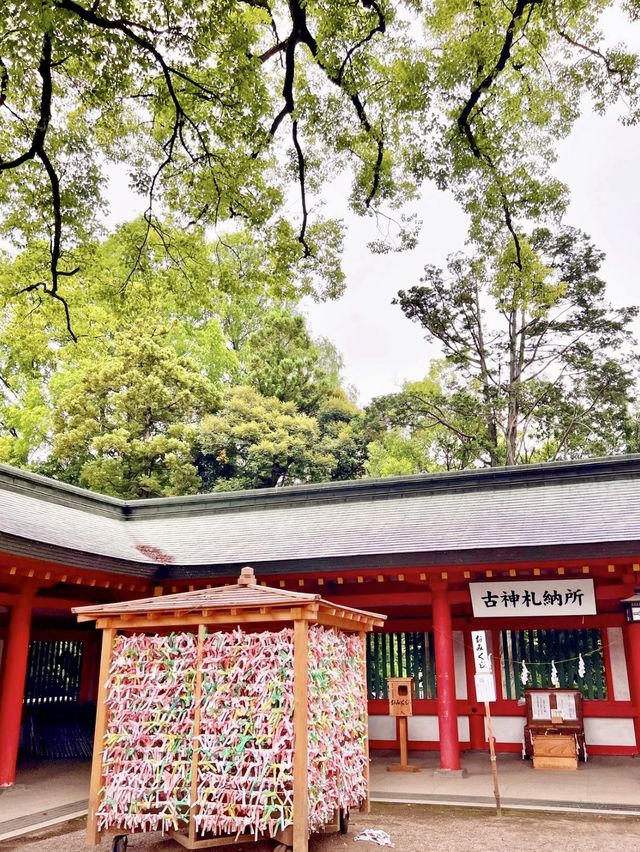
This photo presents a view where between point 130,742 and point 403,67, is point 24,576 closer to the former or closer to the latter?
point 130,742

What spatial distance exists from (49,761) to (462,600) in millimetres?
6934

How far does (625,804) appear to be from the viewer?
22.6ft

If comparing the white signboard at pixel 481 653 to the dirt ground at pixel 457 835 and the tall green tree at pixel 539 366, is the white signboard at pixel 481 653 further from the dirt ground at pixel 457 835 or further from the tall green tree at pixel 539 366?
the tall green tree at pixel 539 366

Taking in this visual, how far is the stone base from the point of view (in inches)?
336

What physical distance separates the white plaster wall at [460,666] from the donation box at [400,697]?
1.43 metres

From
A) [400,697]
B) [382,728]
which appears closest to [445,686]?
[400,697]

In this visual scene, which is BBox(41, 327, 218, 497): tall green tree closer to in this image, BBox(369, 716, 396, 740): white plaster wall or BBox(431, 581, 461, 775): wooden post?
BBox(369, 716, 396, 740): white plaster wall

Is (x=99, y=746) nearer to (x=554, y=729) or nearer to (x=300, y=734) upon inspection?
(x=300, y=734)

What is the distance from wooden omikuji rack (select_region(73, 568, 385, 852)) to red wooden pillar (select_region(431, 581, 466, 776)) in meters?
3.54

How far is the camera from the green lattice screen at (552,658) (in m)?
10.1

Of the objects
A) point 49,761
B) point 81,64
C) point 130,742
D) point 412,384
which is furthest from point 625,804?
point 412,384

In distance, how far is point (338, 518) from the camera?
1121 cm

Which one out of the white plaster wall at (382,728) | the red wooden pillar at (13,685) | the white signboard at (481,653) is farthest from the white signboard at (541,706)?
the red wooden pillar at (13,685)

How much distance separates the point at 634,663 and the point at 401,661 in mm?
3605
